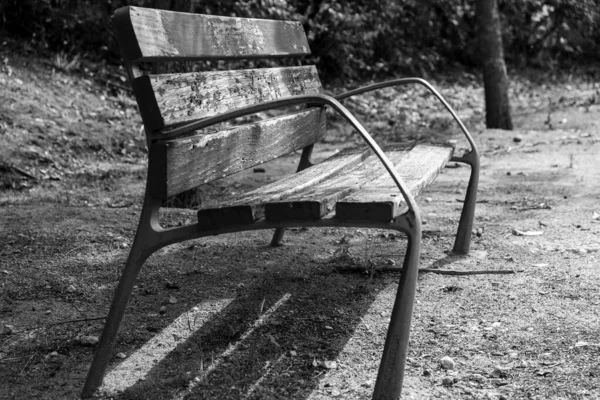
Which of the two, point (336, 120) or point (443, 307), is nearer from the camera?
point (443, 307)

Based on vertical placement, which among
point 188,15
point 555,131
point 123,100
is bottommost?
point 555,131

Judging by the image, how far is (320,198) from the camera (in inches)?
93.4

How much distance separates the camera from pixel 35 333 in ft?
9.68

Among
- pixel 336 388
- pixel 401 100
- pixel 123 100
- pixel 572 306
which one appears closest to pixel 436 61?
pixel 401 100

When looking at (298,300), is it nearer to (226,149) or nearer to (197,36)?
(226,149)

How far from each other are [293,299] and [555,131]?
523 cm

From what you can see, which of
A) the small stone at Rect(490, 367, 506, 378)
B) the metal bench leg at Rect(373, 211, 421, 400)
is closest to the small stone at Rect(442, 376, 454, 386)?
the small stone at Rect(490, 367, 506, 378)

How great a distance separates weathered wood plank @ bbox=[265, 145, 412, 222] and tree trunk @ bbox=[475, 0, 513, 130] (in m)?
5.02

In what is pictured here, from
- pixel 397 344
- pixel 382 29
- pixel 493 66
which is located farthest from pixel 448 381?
pixel 382 29

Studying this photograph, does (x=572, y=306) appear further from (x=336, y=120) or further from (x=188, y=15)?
(x=336, y=120)

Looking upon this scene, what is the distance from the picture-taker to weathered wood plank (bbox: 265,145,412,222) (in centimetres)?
230

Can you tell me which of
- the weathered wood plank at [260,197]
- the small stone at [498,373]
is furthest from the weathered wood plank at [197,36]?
the small stone at [498,373]

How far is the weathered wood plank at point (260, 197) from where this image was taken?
93.0 inches

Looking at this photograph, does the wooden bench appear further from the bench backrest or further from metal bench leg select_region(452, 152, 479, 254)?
metal bench leg select_region(452, 152, 479, 254)
